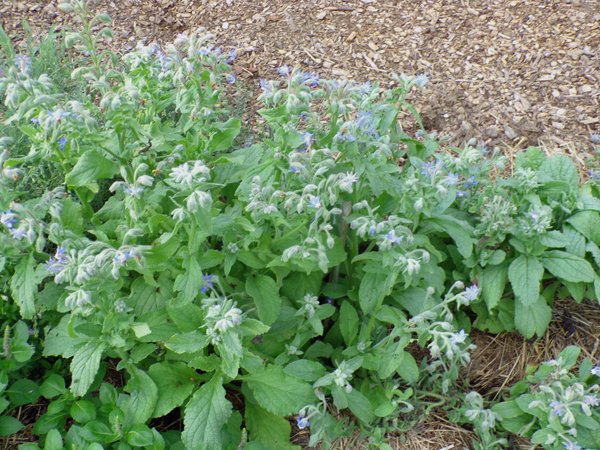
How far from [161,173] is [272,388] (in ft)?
3.37

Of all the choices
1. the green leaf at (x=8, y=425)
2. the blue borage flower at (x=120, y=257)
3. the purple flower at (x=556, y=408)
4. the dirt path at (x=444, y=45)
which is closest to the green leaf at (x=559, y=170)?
the dirt path at (x=444, y=45)

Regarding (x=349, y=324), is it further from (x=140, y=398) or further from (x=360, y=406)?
(x=140, y=398)

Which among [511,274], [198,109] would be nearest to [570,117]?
[511,274]

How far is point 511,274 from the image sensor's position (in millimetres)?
3004

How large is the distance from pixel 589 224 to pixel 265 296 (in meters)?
1.52

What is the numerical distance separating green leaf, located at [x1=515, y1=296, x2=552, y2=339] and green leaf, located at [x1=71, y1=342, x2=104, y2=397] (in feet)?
5.95

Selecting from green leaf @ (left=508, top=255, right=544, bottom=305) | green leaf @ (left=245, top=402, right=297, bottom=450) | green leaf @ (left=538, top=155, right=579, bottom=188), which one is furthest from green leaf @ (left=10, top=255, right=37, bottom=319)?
green leaf @ (left=538, top=155, right=579, bottom=188)

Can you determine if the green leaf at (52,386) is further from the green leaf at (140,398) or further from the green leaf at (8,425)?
the green leaf at (140,398)

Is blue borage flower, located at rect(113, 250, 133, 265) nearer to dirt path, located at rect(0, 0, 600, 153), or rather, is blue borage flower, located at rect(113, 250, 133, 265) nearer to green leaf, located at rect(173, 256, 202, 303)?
green leaf, located at rect(173, 256, 202, 303)

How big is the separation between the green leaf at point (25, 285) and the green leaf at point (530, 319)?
6.82ft

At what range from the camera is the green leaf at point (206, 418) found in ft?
8.62

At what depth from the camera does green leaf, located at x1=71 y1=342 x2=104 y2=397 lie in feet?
8.60

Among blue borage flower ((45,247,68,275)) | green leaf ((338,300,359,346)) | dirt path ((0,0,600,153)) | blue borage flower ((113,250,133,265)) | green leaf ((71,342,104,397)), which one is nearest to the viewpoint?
blue borage flower ((113,250,133,265))

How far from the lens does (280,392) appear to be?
8.98 feet
